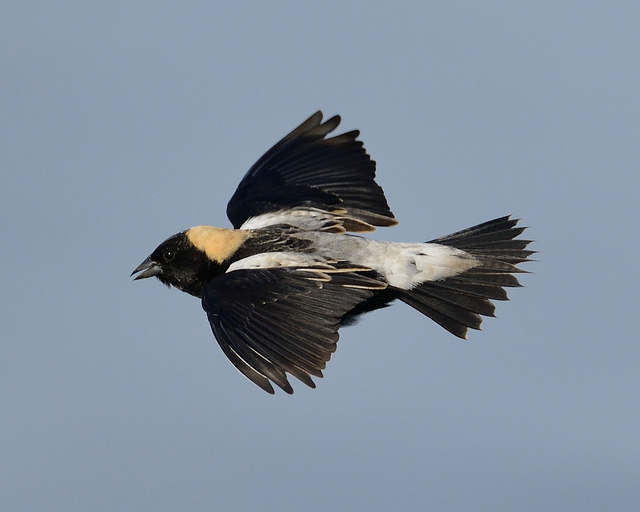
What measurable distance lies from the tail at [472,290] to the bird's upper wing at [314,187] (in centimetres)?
88

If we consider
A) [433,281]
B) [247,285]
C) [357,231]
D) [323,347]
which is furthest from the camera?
[357,231]

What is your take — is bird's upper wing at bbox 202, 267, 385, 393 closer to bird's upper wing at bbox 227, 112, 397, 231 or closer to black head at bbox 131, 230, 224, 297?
black head at bbox 131, 230, 224, 297

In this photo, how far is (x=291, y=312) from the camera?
712cm

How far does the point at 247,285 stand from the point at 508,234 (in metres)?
1.85

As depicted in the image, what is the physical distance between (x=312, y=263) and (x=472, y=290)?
3.32ft

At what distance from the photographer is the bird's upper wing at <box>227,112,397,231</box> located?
868 cm

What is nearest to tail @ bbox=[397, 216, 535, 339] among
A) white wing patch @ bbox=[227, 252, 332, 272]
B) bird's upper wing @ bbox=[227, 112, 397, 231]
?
white wing patch @ bbox=[227, 252, 332, 272]

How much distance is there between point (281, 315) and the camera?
280 inches

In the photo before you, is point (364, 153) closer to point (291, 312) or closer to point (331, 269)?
point (331, 269)

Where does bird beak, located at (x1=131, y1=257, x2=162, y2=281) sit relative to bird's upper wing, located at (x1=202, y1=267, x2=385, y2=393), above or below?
above

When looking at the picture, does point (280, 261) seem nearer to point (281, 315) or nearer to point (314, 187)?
point (281, 315)

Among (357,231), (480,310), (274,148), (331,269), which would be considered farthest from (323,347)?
(274,148)

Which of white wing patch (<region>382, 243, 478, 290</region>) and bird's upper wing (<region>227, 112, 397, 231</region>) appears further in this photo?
bird's upper wing (<region>227, 112, 397, 231</region>)

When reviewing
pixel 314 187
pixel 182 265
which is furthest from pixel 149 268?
pixel 314 187
